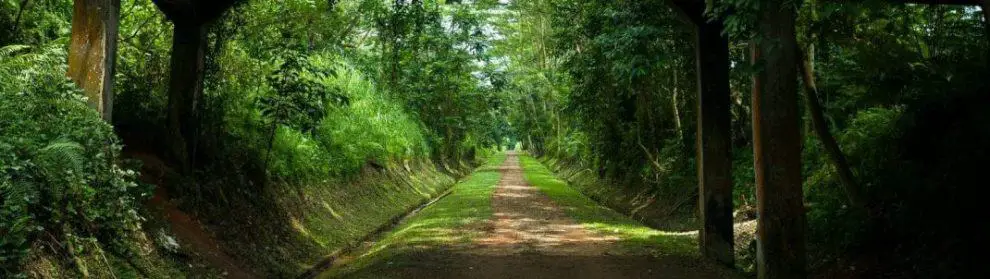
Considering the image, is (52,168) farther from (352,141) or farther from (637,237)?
(352,141)

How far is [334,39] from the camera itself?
18641 millimetres

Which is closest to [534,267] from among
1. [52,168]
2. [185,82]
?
[52,168]

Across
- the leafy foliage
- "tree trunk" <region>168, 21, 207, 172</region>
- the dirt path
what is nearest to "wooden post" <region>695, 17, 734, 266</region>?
the dirt path

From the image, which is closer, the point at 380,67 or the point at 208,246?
the point at 208,246

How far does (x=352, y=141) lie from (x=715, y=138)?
12078 millimetres

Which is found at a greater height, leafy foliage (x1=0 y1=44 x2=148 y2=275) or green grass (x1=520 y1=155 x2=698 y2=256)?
leafy foliage (x1=0 y1=44 x2=148 y2=275)

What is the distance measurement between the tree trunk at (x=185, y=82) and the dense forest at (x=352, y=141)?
3cm

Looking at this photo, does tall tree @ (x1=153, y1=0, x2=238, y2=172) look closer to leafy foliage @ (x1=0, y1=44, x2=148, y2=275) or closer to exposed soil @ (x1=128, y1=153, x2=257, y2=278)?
exposed soil @ (x1=128, y1=153, x2=257, y2=278)

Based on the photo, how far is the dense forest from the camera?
6.69m

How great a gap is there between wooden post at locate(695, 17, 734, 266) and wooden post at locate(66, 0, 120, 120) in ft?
25.9

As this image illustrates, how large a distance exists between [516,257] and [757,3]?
634cm

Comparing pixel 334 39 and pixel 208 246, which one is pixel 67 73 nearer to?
pixel 208 246

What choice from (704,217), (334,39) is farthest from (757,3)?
(334,39)

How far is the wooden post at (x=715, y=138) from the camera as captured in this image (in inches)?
396
